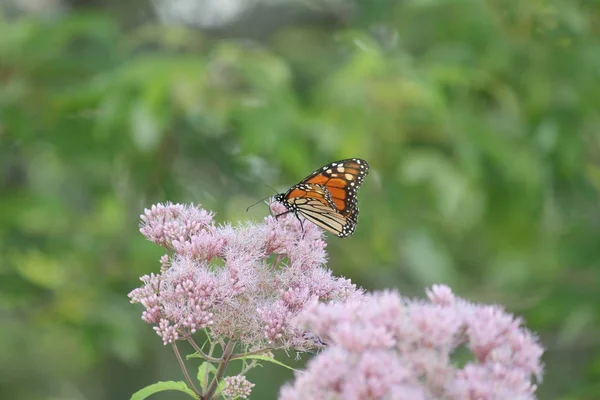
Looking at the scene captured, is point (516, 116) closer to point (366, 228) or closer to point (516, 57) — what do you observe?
point (516, 57)

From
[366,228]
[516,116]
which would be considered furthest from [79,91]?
[516,116]

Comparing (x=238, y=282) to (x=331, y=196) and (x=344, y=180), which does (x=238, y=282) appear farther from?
(x=344, y=180)

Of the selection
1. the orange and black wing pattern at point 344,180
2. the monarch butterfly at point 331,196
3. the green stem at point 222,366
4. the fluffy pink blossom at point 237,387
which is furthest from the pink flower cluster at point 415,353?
the orange and black wing pattern at point 344,180

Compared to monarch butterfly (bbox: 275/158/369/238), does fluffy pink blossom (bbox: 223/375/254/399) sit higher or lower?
lower

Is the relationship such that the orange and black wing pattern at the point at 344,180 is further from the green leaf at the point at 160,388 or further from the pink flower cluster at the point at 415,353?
the pink flower cluster at the point at 415,353

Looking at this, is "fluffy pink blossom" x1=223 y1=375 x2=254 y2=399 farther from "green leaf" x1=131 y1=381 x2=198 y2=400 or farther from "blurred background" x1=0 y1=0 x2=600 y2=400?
"blurred background" x1=0 y1=0 x2=600 y2=400

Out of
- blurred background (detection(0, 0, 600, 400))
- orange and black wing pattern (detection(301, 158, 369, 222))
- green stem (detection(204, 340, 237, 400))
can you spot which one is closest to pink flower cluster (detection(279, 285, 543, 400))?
green stem (detection(204, 340, 237, 400))
